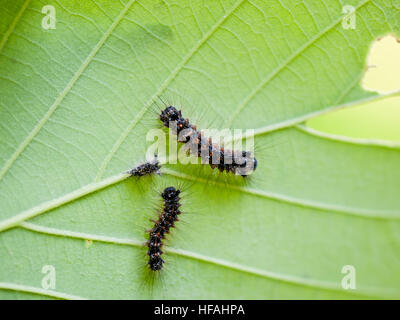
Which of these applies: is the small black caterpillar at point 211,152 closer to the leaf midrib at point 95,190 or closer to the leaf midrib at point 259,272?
the leaf midrib at point 95,190

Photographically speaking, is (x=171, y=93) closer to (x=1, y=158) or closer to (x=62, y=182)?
(x=62, y=182)

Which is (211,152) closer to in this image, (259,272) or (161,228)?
(161,228)

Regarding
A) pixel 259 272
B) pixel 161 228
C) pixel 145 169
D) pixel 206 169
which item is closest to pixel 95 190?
pixel 145 169

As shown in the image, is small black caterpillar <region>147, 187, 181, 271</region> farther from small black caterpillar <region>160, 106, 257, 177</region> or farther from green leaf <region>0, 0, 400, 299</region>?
small black caterpillar <region>160, 106, 257, 177</region>

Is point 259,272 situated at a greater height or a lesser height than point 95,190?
lesser

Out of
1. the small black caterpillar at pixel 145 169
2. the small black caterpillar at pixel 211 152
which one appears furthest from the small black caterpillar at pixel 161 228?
the small black caterpillar at pixel 211 152
